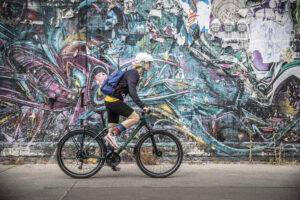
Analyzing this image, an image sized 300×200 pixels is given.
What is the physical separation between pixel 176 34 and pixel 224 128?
2005 mm

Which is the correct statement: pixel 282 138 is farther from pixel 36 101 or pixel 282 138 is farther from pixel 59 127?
pixel 36 101

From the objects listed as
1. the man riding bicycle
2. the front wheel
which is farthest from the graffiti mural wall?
the man riding bicycle

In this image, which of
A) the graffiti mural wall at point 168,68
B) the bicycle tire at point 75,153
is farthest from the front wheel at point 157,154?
the graffiti mural wall at point 168,68

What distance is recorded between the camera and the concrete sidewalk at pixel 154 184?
462cm

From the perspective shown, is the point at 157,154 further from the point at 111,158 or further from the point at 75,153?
the point at 75,153

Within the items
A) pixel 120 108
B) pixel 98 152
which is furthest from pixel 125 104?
pixel 98 152

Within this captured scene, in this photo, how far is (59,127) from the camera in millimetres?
6938

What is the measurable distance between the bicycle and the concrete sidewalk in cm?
16

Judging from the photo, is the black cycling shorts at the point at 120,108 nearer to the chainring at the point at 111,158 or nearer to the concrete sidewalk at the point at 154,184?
the chainring at the point at 111,158

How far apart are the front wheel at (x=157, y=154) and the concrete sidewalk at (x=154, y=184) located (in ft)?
0.50

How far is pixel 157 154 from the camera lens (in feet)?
18.6

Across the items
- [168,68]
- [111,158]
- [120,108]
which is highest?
[168,68]

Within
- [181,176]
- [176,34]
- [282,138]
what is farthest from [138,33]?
[282,138]

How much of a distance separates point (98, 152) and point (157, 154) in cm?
90
